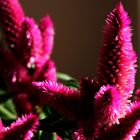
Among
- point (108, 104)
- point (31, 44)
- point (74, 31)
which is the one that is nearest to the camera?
point (108, 104)

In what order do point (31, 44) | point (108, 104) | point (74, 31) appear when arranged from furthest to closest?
1. point (74, 31)
2. point (31, 44)
3. point (108, 104)

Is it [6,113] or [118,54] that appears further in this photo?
[6,113]

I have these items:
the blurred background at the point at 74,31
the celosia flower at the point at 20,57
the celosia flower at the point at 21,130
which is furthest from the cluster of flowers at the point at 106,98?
the blurred background at the point at 74,31

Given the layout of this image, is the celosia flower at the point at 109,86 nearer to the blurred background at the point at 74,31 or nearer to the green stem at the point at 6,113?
the green stem at the point at 6,113

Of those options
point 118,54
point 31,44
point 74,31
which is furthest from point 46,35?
point 74,31

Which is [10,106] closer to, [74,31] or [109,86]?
[109,86]
